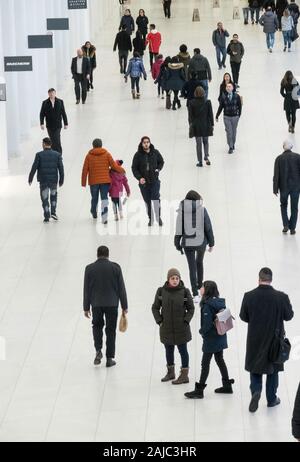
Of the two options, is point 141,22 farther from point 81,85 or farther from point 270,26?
point 81,85

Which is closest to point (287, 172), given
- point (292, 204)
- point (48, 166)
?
point (292, 204)

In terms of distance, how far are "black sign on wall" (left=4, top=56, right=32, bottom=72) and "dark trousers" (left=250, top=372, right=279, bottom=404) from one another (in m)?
13.6

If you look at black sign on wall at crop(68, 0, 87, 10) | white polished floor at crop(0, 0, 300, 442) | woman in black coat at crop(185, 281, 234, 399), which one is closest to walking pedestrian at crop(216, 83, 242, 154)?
white polished floor at crop(0, 0, 300, 442)

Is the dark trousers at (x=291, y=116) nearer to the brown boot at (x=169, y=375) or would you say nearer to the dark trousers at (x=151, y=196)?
the dark trousers at (x=151, y=196)

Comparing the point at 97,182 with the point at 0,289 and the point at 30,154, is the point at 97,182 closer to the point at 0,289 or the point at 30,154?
the point at 0,289

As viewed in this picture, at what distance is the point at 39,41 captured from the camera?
2861 centimetres

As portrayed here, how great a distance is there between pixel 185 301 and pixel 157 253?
18.6 ft

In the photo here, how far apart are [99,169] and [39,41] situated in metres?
8.31

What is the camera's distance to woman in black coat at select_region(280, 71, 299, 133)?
27.5m

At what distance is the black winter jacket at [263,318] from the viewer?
12836 millimetres

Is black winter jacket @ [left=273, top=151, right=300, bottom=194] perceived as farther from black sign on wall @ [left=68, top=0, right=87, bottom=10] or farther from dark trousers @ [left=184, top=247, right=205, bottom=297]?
black sign on wall @ [left=68, top=0, right=87, bottom=10]

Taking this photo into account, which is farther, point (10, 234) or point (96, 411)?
point (10, 234)

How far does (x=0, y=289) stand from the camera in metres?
17.8

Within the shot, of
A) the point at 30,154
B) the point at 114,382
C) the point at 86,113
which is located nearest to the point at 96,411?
the point at 114,382
